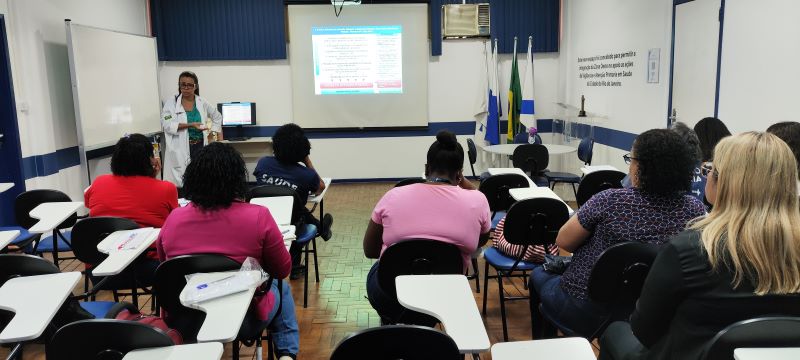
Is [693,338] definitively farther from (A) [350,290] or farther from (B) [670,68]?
(B) [670,68]

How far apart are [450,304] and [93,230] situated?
73.3 inches

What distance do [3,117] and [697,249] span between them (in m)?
5.20

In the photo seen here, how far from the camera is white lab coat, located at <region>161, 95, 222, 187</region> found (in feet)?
19.3

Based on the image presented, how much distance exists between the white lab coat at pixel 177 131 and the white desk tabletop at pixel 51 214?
2838mm

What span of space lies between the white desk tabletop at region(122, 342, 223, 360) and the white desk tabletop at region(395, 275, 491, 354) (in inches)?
23.1

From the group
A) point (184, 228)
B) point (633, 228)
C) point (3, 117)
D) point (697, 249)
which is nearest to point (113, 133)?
point (3, 117)

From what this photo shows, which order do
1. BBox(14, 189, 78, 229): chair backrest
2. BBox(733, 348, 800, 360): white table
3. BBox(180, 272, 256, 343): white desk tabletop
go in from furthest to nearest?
BBox(14, 189, 78, 229): chair backrest, BBox(180, 272, 256, 343): white desk tabletop, BBox(733, 348, 800, 360): white table

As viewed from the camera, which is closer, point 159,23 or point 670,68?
point 670,68

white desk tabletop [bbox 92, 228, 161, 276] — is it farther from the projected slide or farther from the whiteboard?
the projected slide

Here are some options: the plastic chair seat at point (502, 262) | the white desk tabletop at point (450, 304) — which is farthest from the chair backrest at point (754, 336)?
the plastic chair seat at point (502, 262)

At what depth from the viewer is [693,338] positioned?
1390 millimetres

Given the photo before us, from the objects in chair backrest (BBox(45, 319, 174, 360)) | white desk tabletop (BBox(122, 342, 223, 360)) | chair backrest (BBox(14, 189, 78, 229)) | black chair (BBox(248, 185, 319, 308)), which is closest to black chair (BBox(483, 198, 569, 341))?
black chair (BBox(248, 185, 319, 308))

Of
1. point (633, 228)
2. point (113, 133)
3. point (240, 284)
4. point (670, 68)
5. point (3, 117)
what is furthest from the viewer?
point (113, 133)

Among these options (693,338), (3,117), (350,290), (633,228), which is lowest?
(350,290)
